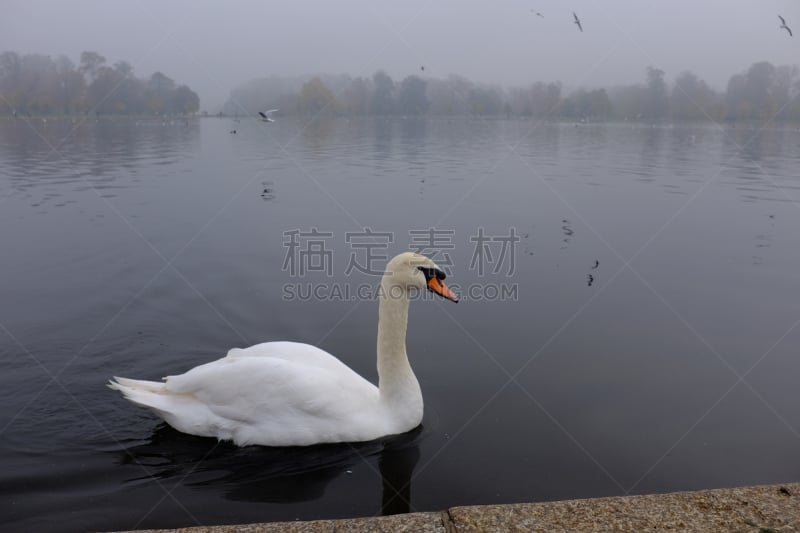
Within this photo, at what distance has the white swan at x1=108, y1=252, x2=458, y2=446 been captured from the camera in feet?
18.3

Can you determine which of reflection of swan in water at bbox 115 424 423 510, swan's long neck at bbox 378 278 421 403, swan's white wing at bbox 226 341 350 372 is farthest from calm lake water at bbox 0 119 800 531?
swan's white wing at bbox 226 341 350 372

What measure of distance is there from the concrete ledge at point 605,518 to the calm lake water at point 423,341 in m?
1.15

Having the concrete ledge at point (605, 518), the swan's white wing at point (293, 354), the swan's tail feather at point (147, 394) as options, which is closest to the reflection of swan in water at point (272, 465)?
the swan's tail feather at point (147, 394)

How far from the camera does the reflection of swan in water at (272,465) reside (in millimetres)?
4973

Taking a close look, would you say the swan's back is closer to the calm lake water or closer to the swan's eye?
the calm lake water

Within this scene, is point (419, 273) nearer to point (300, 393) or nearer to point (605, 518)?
point (300, 393)

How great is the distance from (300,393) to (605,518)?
273cm

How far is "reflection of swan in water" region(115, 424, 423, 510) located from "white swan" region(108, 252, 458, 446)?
3.5 inches

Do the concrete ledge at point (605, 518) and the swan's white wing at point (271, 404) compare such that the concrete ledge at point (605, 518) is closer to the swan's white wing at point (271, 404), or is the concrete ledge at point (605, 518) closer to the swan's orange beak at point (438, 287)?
the swan's white wing at point (271, 404)

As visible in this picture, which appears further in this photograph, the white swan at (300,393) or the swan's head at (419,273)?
the swan's head at (419,273)

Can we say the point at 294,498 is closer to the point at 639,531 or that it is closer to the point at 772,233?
the point at 639,531

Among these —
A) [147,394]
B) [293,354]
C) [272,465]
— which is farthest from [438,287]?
[147,394]

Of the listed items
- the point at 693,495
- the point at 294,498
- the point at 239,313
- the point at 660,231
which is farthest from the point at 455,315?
the point at 660,231

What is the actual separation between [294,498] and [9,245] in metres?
10.4
